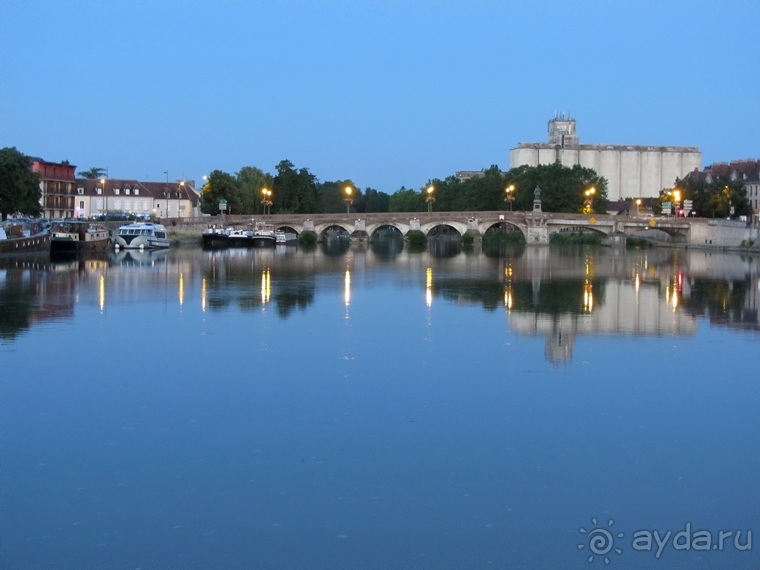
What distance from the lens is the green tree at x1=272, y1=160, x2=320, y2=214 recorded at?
320 feet

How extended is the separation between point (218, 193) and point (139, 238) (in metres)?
26.1

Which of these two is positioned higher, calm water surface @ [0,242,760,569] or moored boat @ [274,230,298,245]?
moored boat @ [274,230,298,245]

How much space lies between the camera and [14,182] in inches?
2240

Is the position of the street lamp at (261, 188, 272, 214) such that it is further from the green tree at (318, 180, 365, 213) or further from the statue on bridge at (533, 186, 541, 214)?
the green tree at (318, 180, 365, 213)

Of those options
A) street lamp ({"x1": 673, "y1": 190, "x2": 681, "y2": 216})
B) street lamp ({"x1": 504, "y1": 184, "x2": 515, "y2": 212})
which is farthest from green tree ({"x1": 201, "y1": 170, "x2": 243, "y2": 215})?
street lamp ({"x1": 673, "y1": 190, "x2": 681, "y2": 216})

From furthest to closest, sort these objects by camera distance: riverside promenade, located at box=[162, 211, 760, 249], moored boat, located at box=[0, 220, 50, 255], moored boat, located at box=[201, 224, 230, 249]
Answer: riverside promenade, located at box=[162, 211, 760, 249], moored boat, located at box=[201, 224, 230, 249], moored boat, located at box=[0, 220, 50, 255]

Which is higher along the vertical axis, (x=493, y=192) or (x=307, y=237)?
(x=493, y=192)

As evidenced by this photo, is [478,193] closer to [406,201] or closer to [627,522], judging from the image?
[406,201]

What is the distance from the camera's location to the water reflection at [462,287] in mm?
24625

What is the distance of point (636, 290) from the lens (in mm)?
34188

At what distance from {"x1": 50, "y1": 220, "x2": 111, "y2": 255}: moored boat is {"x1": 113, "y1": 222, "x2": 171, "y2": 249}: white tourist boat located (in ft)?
3.04

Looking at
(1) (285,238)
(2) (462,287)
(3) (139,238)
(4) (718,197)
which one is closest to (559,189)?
(4) (718,197)

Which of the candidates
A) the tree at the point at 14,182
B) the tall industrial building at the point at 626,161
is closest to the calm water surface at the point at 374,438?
the tree at the point at 14,182

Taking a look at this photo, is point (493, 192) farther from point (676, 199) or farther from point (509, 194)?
point (676, 199)
